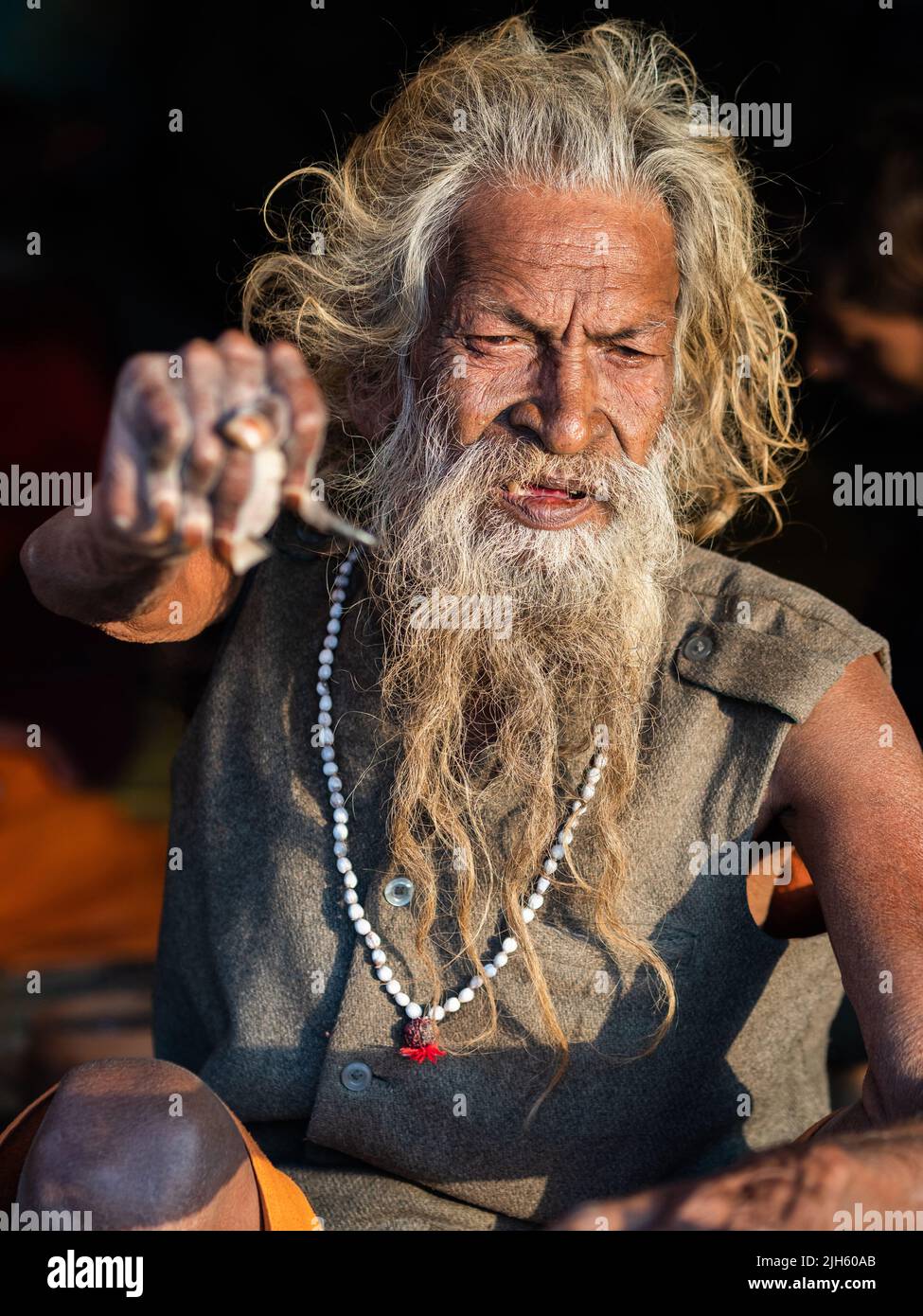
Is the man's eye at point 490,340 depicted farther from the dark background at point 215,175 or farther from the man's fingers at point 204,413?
the dark background at point 215,175

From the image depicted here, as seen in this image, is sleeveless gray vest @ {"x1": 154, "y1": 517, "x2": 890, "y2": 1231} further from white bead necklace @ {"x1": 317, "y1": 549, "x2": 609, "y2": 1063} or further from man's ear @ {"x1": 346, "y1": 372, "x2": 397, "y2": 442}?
man's ear @ {"x1": 346, "y1": 372, "x2": 397, "y2": 442}

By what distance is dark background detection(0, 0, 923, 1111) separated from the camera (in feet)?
11.9

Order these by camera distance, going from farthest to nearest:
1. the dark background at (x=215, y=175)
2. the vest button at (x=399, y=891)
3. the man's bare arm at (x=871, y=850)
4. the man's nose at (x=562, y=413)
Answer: the dark background at (x=215, y=175) → the vest button at (x=399, y=891) → the man's nose at (x=562, y=413) → the man's bare arm at (x=871, y=850)

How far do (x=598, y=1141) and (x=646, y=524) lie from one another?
1.10m

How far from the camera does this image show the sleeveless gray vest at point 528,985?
7.68 feet

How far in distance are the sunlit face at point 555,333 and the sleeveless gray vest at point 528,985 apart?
1.41 ft

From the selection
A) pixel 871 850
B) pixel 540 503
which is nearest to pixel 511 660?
pixel 540 503

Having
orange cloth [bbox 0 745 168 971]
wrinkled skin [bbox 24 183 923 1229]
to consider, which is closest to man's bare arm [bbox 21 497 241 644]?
wrinkled skin [bbox 24 183 923 1229]

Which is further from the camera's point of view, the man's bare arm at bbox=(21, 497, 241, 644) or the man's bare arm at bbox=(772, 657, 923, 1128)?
the man's bare arm at bbox=(772, 657, 923, 1128)

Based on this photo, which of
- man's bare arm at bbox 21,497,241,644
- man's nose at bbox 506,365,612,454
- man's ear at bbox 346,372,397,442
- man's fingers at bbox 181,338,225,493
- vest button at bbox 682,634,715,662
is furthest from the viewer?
man's ear at bbox 346,372,397,442

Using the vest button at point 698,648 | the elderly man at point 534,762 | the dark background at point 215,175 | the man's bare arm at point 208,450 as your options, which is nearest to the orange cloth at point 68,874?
the dark background at point 215,175

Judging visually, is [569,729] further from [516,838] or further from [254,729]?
[254,729]
